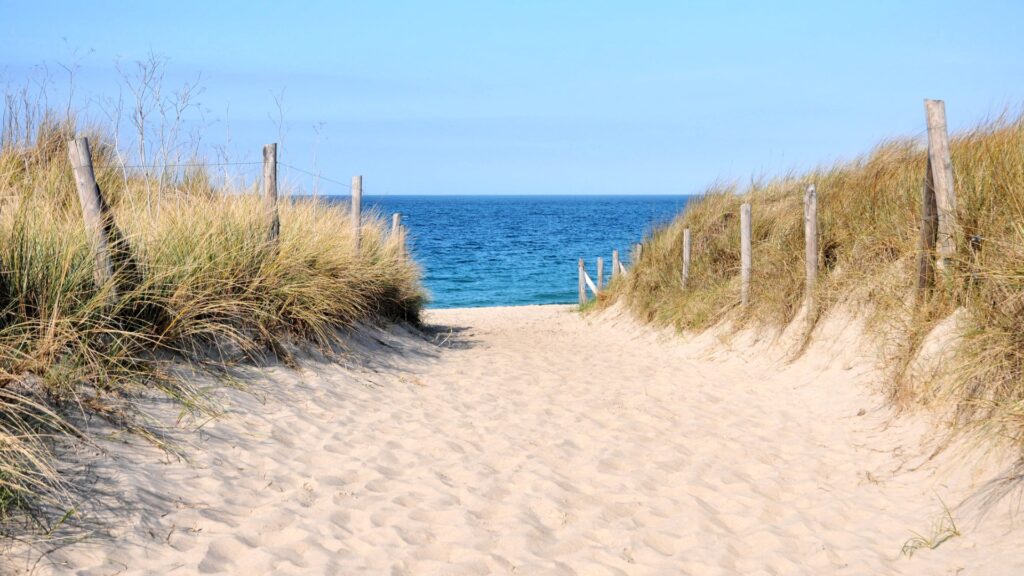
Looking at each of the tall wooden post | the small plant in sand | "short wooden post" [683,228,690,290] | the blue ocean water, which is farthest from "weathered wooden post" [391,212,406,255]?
the small plant in sand

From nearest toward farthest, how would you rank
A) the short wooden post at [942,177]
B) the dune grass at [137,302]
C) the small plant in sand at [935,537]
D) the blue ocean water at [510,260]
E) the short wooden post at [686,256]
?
1. the small plant in sand at [935,537]
2. the dune grass at [137,302]
3. the short wooden post at [942,177]
4. the short wooden post at [686,256]
5. the blue ocean water at [510,260]

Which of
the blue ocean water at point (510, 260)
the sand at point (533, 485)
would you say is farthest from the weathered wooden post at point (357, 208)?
the sand at point (533, 485)

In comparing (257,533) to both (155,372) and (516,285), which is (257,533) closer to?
(155,372)

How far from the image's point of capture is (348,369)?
7512mm

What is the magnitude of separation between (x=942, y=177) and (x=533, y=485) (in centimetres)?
421

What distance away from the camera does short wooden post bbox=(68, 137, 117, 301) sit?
18.5 feet

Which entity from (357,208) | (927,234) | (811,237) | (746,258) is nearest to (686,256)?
(746,258)

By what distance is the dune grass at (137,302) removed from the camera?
14.2ft

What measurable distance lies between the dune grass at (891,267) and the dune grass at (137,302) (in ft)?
16.6

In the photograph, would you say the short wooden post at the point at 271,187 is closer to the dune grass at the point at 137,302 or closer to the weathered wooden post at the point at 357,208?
the dune grass at the point at 137,302

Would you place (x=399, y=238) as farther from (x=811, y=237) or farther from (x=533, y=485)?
(x=533, y=485)

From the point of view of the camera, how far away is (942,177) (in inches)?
250

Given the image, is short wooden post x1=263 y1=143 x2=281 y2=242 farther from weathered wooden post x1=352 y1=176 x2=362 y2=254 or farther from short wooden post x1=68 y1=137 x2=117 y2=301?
short wooden post x1=68 y1=137 x2=117 y2=301

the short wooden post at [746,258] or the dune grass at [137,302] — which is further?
the short wooden post at [746,258]
